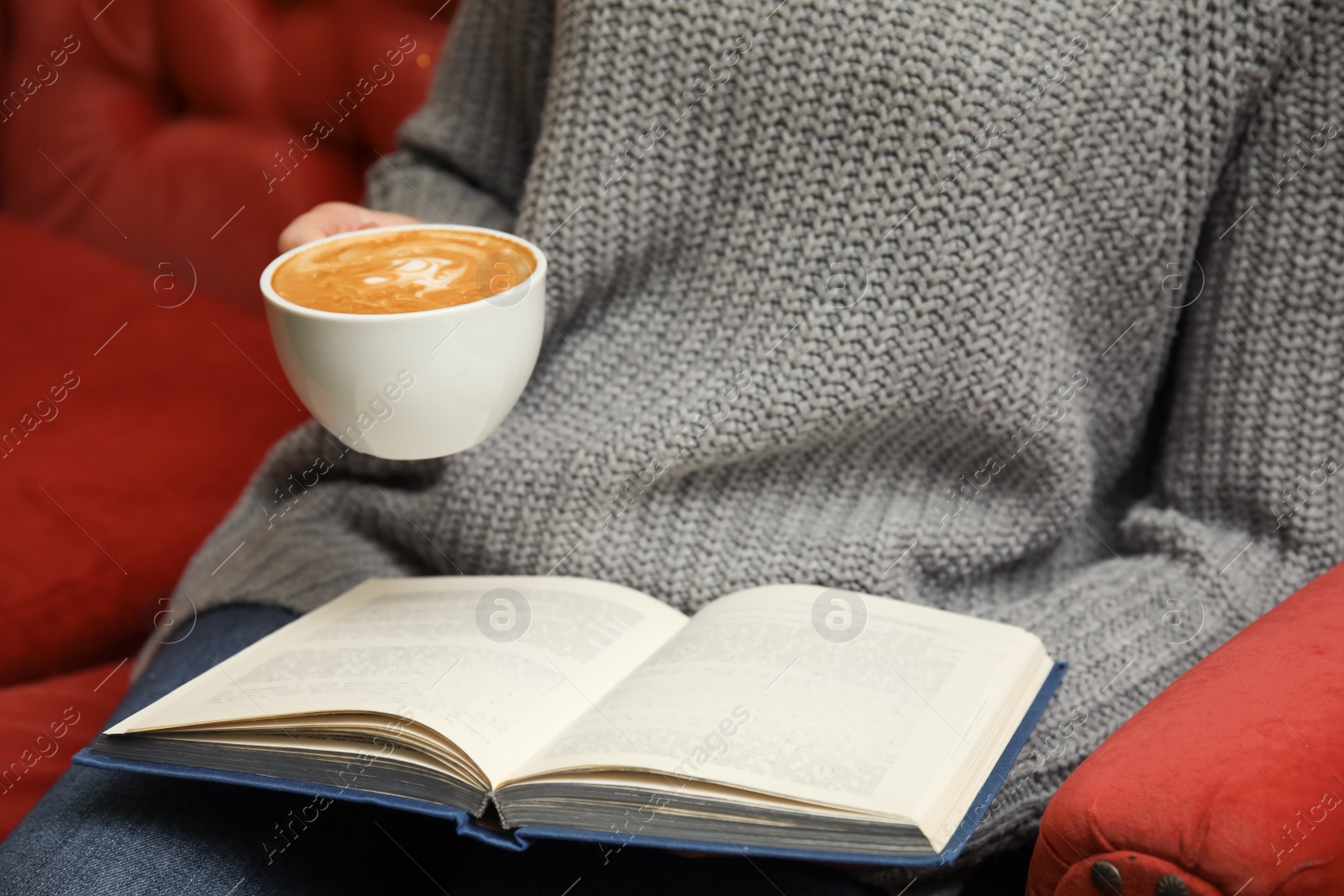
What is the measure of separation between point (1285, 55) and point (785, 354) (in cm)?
35

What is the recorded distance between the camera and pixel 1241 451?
69 cm

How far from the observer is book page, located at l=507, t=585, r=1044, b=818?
1.54 feet

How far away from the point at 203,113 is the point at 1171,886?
1.23m

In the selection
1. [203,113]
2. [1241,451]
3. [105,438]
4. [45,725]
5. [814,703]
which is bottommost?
[1241,451]

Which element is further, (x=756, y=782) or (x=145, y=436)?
(x=145, y=436)

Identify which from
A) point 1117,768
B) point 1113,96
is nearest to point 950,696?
point 1117,768

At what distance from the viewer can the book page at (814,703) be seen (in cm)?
47

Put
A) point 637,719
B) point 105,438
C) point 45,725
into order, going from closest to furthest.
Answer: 1. point 637,719
2. point 45,725
3. point 105,438

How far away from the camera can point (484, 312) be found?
49 centimetres

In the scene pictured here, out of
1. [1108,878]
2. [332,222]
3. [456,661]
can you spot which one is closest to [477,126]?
[332,222]

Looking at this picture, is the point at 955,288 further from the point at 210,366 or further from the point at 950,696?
→ the point at 210,366

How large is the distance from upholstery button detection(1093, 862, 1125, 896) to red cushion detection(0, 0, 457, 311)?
949 mm

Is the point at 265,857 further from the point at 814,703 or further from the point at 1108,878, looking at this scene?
the point at 1108,878

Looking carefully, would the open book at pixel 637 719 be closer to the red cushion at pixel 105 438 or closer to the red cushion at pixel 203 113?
the red cushion at pixel 105 438
